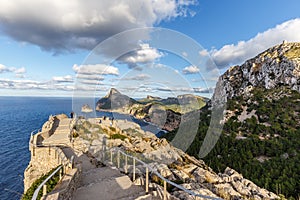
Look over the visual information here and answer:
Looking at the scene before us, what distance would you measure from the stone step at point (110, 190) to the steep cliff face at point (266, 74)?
52392 millimetres

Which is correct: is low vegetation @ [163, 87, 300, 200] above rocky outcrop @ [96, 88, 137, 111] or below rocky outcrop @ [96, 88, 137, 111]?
below

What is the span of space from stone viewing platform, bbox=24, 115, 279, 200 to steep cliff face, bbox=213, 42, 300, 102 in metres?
44.2

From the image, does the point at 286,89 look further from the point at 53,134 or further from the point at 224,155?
the point at 53,134

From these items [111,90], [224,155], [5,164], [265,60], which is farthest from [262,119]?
[5,164]

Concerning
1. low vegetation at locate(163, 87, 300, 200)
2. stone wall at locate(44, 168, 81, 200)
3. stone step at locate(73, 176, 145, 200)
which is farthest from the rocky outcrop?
low vegetation at locate(163, 87, 300, 200)

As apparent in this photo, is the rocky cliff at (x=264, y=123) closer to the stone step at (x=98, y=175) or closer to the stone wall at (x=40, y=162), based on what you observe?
the stone step at (x=98, y=175)

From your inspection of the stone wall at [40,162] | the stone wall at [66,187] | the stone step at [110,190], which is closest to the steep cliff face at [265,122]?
the stone step at [110,190]

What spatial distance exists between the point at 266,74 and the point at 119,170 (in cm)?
5978

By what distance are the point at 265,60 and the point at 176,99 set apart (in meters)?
57.8

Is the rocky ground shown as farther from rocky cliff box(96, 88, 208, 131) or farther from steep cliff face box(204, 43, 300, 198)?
steep cliff face box(204, 43, 300, 198)

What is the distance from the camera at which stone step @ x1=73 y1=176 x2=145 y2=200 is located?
600cm

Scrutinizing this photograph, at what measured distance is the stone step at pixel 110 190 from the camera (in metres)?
6.00

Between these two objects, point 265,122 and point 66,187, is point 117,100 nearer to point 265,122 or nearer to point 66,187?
point 66,187

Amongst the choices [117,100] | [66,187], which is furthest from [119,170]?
[117,100]
